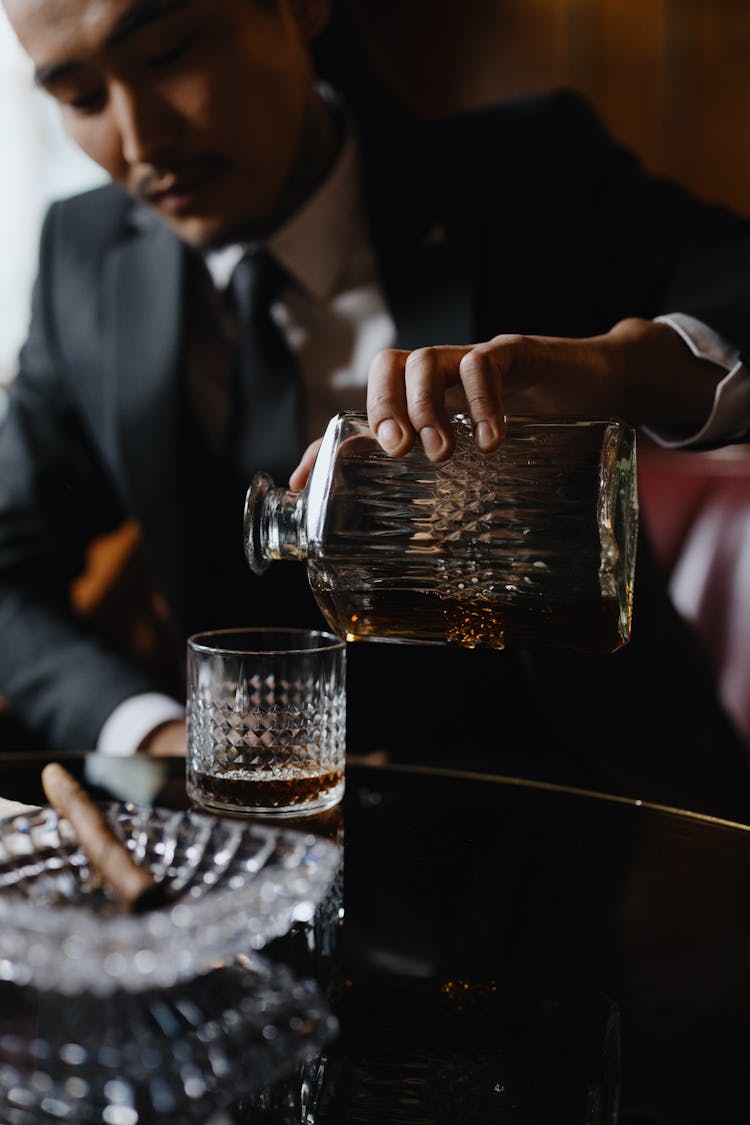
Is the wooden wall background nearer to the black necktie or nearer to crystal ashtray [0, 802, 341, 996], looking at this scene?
the black necktie

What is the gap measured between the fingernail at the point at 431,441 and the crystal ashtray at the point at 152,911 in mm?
211

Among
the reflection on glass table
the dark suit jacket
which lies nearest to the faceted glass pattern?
the reflection on glass table

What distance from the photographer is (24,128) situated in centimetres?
308

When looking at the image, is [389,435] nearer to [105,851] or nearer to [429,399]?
[429,399]

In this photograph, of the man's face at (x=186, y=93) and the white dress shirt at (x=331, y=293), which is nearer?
the man's face at (x=186, y=93)

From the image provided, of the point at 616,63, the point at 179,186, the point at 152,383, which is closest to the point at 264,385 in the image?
the point at 152,383

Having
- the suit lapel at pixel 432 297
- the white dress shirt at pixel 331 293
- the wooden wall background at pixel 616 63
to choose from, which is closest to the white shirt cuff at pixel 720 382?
the suit lapel at pixel 432 297

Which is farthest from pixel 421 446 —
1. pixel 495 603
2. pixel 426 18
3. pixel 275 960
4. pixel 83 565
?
pixel 426 18

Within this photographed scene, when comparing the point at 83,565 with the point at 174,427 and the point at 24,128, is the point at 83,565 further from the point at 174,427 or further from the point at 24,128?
the point at 24,128

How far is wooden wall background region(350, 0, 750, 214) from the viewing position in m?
3.90

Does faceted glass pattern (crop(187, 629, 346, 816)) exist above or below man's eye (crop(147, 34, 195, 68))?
below

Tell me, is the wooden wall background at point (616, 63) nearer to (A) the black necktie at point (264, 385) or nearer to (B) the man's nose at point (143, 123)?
(A) the black necktie at point (264, 385)

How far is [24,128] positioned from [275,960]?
9.81ft

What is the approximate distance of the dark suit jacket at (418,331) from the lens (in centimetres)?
118
